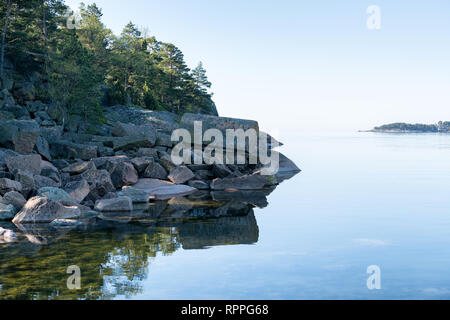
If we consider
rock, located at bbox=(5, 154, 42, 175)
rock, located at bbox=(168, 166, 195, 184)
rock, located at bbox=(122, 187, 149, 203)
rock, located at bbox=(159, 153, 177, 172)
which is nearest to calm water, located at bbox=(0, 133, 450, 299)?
rock, located at bbox=(122, 187, 149, 203)

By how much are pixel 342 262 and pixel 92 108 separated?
84.0ft

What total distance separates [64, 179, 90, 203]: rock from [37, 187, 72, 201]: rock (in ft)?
1.70

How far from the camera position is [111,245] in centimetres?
925

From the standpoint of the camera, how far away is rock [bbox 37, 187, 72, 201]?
12.8 m

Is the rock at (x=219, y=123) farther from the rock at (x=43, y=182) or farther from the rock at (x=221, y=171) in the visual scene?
the rock at (x=43, y=182)

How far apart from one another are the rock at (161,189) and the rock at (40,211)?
4937 millimetres

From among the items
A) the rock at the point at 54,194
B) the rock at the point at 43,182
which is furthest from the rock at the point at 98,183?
the rock at the point at 54,194

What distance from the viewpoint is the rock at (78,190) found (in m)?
13.6

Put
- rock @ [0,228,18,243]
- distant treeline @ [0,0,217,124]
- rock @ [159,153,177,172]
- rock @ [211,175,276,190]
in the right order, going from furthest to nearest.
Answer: distant treeline @ [0,0,217,124] → rock @ [159,153,177,172] → rock @ [211,175,276,190] → rock @ [0,228,18,243]

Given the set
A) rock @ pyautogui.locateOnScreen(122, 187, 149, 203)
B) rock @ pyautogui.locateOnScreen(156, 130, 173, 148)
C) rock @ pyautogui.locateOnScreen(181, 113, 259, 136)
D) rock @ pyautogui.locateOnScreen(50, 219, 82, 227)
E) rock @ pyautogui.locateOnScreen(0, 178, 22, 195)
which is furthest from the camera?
rock @ pyautogui.locateOnScreen(181, 113, 259, 136)

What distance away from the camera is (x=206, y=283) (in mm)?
6914

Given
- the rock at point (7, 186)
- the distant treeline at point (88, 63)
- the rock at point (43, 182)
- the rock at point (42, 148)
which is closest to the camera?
the rock at point (7, 186)

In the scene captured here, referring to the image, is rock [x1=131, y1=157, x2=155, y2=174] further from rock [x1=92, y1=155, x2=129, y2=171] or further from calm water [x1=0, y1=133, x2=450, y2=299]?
calm water [x1=0, y1=133, x2=450, y2=299]
